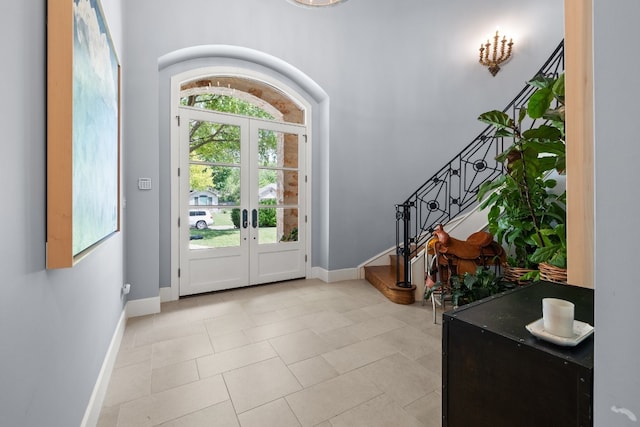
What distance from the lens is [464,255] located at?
291cm

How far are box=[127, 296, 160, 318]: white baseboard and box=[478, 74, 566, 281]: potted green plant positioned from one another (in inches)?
144

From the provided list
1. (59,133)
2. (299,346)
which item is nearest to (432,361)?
(299,346)

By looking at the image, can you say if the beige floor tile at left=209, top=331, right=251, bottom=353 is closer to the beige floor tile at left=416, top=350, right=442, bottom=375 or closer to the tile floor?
the tile floor

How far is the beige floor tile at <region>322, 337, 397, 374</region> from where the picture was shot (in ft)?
7.00

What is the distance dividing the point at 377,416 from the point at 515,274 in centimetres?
207

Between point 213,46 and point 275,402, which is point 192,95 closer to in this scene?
point 213,46

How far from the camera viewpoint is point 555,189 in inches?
112

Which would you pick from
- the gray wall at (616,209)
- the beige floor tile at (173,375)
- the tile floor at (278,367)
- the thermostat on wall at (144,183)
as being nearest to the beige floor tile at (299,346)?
the tile floor at (278,367)

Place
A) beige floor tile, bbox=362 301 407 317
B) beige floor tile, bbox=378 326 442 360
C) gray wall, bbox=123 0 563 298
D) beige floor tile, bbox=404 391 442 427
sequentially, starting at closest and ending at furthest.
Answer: beige floor tile, bbox=404 391 442 427 < beige floor tile, bbox=378 326 442 360 < beige floor tile, bbox=362 301 407 317 < gray wall, bbox=123 0 563 298

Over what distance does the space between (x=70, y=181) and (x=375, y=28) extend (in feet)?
16.4

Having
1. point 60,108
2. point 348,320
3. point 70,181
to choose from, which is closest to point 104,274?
point 70,181

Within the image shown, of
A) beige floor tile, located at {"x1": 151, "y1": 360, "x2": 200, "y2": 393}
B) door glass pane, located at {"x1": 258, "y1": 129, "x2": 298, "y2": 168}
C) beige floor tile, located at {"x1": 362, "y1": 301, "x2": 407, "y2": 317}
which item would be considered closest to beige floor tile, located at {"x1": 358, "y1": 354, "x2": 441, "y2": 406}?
beige floor tile, located at {"x1": 362, "y1": 301, "x2": 407, "y2": 317}

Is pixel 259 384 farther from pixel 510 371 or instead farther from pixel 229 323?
pixel 510 371

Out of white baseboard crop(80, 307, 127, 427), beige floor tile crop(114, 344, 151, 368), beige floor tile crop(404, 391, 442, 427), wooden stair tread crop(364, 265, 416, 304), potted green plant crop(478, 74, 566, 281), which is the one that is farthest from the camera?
wooden stair tread crop(364, 265, 416, 304)
